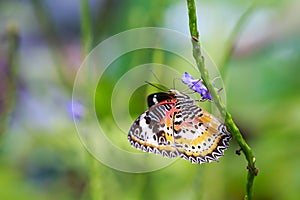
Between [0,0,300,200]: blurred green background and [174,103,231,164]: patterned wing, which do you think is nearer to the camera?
[174,103,231,164]: patterned wing

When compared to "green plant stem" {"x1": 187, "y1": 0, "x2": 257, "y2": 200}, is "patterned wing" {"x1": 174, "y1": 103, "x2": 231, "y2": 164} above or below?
below

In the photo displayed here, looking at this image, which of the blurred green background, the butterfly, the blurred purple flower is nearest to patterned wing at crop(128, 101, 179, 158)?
the butterfly

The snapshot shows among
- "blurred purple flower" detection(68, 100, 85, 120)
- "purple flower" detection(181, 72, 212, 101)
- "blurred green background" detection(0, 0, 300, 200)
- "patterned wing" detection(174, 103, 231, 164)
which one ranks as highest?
"purple flower" detection(181, 72, 212, 101)

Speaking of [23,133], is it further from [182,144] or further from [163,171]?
[182,144]

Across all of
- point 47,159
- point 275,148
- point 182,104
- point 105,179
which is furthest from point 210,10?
point 182,104

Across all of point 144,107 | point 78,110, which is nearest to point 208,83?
point 78,110

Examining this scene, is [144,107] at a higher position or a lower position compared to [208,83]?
lower

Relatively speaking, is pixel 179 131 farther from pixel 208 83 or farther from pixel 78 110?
pixel 78 110

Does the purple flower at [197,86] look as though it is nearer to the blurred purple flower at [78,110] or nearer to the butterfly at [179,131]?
the butterfly at [179,131]

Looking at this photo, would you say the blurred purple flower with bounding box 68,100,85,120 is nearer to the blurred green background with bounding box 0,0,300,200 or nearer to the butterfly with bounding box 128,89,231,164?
the blurred green background with bounding box 0,0,300,200
